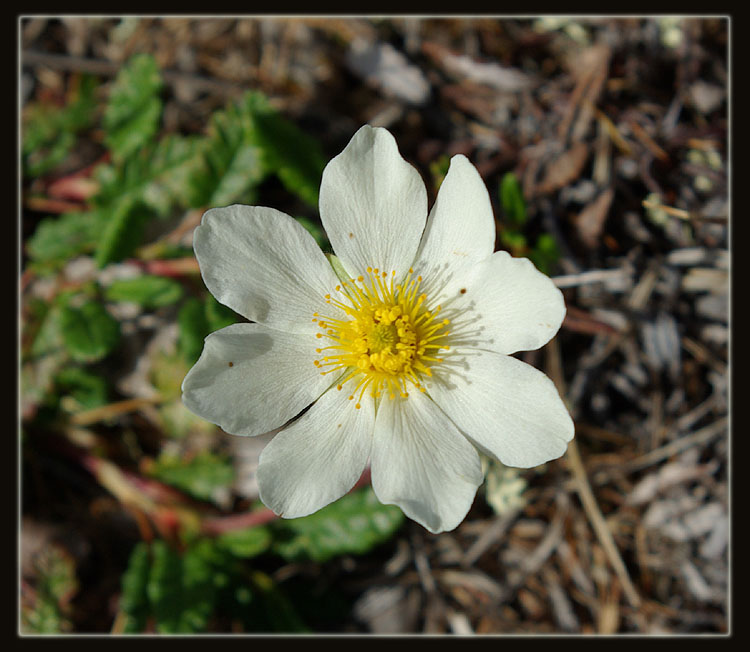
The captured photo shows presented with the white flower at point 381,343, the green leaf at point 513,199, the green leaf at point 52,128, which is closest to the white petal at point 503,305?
the white flower at point 381,343

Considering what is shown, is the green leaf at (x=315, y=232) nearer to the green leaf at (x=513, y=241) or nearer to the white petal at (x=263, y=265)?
the white petal at (x=263, y=265)

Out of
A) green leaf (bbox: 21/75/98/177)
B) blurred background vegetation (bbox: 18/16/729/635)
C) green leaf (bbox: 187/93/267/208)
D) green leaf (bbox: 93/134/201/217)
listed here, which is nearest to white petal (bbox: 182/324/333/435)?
blurred background vegetation (bbox: 18/16/729/635)

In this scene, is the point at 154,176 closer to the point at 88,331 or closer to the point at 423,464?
the point at 88,331

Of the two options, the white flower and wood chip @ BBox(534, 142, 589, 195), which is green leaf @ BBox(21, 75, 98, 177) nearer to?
the white flower

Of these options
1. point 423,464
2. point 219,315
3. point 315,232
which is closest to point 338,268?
point 315,232

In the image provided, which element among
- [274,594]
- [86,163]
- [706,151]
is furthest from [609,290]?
[86,163]
